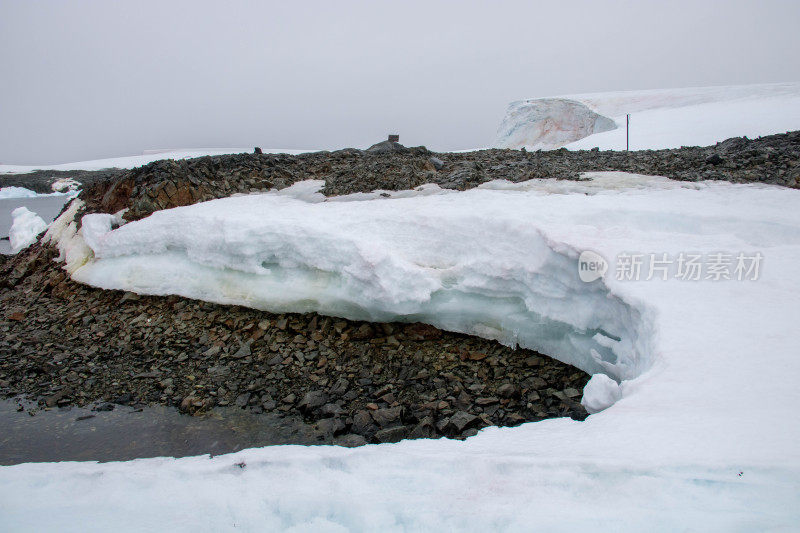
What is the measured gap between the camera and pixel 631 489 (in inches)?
92.9

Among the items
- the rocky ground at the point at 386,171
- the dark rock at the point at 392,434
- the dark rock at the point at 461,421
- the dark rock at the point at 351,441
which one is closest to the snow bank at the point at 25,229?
the rocky ground at the point at 386,171

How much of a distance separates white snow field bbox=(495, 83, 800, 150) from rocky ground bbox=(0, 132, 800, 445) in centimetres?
1333

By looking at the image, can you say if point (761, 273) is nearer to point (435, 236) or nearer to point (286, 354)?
point (435, 236)

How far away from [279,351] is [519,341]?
3.17 meters

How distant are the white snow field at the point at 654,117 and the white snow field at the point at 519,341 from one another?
659 inches

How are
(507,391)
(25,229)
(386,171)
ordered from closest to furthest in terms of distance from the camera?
(507,391) → (386,171) → (25,229)

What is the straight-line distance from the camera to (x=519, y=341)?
235 inches

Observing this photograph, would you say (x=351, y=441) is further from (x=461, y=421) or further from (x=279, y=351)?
(x=279, y=351)

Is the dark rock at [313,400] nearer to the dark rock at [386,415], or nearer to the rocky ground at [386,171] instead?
the dark rock at [386,415]

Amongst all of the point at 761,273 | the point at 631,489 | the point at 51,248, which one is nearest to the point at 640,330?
the point at 761,273

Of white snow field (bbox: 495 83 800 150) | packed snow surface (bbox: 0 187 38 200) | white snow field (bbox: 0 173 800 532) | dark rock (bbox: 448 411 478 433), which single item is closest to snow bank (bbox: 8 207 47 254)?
white snow field (bbox: 0 173 800 532)

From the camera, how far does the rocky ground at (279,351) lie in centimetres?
506

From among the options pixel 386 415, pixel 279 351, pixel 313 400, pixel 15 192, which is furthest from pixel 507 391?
pixel 15 192

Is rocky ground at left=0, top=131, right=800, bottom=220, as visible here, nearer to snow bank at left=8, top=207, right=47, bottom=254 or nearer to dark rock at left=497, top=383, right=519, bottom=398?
dark rock at left=497, top=383, right=519, bottom=398
